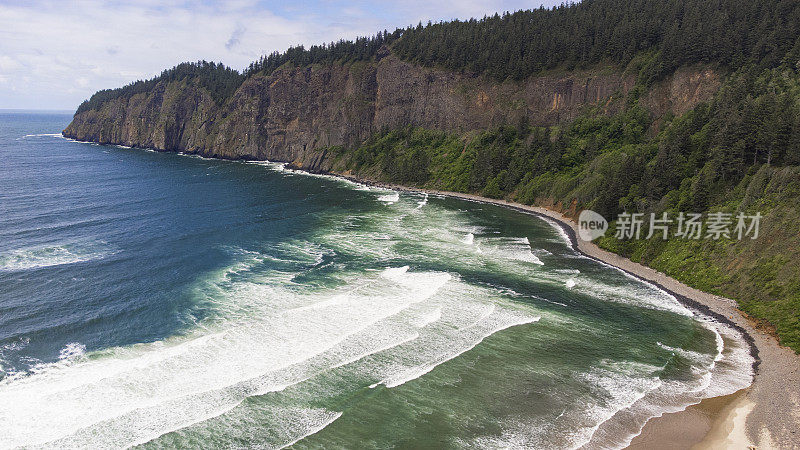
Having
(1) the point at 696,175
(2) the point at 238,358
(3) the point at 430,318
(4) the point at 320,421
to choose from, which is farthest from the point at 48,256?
(1) the point at 696,175

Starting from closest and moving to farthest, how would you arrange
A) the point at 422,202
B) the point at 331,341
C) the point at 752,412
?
the point at 752,412, the point at 331,341, the point at 422,202

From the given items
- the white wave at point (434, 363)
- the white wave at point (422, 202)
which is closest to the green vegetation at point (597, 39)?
the white wave at point (422, 202)

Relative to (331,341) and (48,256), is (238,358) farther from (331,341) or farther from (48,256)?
(48,256)

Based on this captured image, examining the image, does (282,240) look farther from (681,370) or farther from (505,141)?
(505,141)

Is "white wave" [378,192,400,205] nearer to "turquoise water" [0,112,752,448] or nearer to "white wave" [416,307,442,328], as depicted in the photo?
"turquoise water" [0,112,752,448]

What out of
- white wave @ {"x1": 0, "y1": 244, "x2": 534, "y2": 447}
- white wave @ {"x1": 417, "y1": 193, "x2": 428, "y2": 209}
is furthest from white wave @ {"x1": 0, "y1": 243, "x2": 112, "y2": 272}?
white wave @ {"x1": 417, "y1": 193, "x2": 428, "y2": 209}

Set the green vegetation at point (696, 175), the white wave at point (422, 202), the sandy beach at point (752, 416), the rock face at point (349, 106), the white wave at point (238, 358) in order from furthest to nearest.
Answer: the rock face at point (349, 106) → the white wave at point (422, 202) → the green vegetation at point (696, 175) → the white wave at point (238, 358) → the sandy beach at point (752, 416)

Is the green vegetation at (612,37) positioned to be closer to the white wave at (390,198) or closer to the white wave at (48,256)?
the white wave at (390,198)
